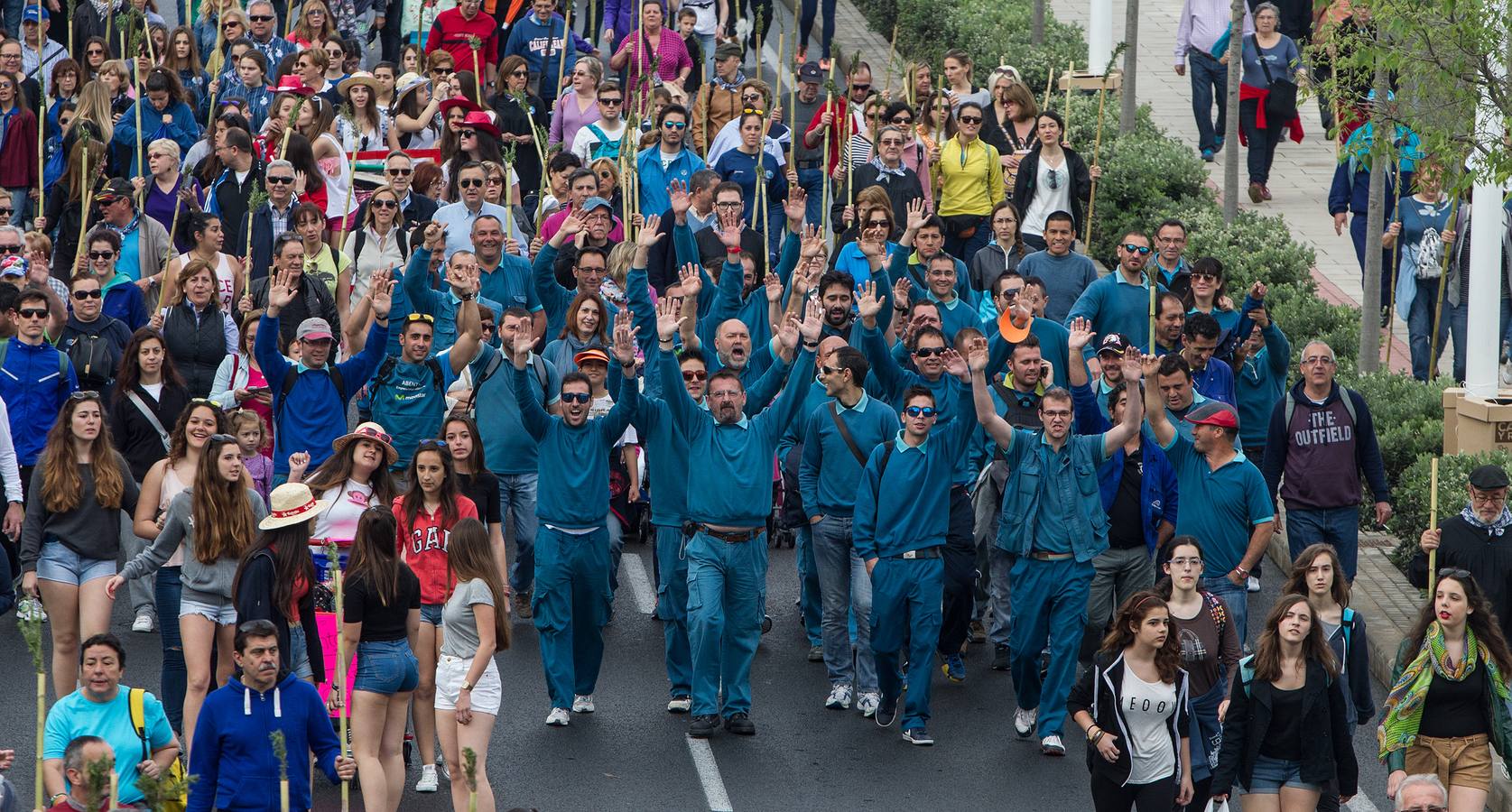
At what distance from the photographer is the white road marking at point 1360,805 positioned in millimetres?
11062

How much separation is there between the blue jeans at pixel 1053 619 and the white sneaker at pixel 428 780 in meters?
3.07

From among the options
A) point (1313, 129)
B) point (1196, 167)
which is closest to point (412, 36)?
point (1196, 167)

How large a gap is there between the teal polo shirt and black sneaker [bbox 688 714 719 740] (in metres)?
2.71

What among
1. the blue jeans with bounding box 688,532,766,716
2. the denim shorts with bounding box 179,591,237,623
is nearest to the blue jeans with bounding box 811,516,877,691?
the blue jeans with bounding box 688,532,766,716

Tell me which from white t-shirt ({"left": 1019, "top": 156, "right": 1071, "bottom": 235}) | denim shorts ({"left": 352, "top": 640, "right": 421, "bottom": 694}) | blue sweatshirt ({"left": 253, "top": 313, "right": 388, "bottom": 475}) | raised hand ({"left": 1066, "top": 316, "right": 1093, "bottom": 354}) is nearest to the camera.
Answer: denim shorts ({"left": 352, "top": 640, "right": 421, "bottom": 694})

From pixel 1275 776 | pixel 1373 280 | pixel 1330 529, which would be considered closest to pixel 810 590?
pixel 1330 529

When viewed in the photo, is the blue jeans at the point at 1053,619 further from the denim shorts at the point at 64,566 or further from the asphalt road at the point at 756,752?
the denim shorts at the point at 64,566

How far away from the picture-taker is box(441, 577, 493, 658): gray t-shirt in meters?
10.3

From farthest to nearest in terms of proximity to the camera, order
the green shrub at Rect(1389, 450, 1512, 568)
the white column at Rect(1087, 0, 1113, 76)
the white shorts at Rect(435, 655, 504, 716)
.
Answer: the white column at Rect(1087, 0, 1113, 76) < the green shrub at Rect(1389, 450, 1512, 568) < the white shorts at Rect(435, 655, 504, 716)

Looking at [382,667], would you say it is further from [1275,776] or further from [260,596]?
[1275,776]

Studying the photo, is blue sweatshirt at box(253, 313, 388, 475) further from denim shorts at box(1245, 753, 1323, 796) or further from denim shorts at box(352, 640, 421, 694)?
denim shorts at box(1245, 753, 1323, 796)

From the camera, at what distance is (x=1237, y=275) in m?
17.3

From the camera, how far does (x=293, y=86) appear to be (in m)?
18.6

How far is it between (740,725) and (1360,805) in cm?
317
